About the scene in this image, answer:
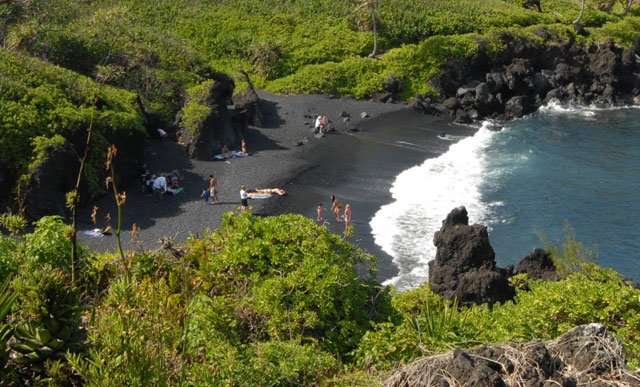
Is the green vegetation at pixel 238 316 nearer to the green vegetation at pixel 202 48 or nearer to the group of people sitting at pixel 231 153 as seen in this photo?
the green vegetation at pixel 202 48

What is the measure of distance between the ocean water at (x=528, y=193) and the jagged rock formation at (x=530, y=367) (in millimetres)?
18314

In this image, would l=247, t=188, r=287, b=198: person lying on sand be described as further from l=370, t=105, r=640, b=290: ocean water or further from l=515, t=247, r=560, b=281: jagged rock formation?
l=515, t=247, r=560, b=281: jagged rock formation

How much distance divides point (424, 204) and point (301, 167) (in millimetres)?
7431

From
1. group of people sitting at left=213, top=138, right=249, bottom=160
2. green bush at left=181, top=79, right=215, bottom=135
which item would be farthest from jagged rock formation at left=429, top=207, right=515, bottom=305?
green bush at left=181, top=79, right=215, bottom=135

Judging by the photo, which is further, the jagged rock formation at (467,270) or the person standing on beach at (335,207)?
the person standing on beach at (335,207)

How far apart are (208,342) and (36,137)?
77.1 feet

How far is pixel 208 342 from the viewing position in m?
11.6

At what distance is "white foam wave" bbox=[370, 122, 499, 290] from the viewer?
3050 centimetres

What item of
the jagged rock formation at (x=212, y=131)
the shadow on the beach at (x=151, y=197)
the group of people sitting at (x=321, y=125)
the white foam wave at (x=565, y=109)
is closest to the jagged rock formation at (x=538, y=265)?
the shadow on the beach at (x=151, y=197)

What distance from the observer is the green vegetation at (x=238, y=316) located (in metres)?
9.34

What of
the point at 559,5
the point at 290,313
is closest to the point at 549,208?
the point at 290,313

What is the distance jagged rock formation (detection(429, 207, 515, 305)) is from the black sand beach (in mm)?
3847

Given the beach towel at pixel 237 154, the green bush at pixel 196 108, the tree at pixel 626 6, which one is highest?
the tree at pixel 626 6

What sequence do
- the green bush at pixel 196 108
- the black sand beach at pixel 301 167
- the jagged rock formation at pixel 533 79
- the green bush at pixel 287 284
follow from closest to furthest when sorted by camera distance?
the green bush at pixel 287 284
the black sand beach at pixel 301 167
the green bush at pixel 196 108
the jagged rock formation at pixel 533 79
